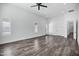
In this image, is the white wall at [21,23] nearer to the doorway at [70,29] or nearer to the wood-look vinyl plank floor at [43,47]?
the wood-look vinyl plank floor at [43,47]

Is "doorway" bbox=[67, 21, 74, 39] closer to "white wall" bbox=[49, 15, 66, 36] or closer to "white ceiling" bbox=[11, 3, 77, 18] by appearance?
"white wall" bbox=[49, 15, 66, 36]

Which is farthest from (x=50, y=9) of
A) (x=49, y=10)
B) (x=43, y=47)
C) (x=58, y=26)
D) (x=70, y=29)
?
(x=43, y=47)

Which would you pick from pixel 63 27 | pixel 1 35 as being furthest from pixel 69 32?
pixel 1 35

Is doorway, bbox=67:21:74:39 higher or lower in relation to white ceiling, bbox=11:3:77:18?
lower

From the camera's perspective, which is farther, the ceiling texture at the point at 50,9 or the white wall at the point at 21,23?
the white wall at the point at 21,23

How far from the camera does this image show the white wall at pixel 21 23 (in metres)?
2.35

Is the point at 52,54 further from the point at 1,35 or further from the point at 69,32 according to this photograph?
the point at 1,35

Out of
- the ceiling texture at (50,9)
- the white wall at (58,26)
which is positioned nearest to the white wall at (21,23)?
the ceiling texture at (50,9)

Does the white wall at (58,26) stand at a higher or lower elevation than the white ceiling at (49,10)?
lower

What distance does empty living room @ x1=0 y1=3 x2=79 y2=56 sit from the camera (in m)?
2.22

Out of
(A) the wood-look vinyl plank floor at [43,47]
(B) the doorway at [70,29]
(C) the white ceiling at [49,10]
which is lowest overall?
(A) the wood-look vinyl plank floor at [43,47]

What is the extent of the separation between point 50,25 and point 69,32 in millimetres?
634

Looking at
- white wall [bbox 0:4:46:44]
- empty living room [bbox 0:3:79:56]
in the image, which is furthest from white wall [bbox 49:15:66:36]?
white wall [bbox 0:4:46:44]

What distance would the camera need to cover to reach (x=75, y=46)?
2.24 metres
